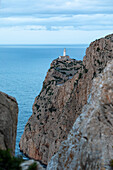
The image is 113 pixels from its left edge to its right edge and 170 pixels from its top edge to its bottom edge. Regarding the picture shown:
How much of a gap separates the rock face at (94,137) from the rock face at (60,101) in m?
21.6

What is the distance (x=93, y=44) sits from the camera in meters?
41.5

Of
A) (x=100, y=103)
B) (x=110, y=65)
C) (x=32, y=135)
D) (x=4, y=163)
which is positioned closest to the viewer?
(x=4, y=163)

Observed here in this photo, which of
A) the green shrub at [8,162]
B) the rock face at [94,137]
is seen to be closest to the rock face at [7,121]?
the green shrub at [8,162]

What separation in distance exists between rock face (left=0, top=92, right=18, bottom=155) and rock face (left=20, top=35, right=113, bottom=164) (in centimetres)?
2389

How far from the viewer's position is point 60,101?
51906 mm

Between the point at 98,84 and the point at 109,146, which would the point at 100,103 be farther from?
the point at 109,146

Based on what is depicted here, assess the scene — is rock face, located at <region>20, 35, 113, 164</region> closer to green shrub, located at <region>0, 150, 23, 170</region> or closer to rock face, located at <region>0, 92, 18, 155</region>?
rock face, located at <region>0, 92, 18, 155</region>

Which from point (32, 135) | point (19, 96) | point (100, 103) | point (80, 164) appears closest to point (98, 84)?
point (100, 103)

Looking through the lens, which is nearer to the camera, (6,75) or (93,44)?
(93,44)

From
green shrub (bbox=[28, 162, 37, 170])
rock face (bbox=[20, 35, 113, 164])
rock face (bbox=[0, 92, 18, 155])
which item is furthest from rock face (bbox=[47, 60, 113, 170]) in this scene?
rock face (bbox=[20, 35, 113, 164])

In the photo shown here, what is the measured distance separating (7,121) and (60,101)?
3878 centimetres

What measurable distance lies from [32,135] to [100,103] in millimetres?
41425

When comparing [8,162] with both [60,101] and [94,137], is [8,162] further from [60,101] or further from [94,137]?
[60,101]

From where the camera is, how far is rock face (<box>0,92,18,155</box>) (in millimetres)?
12584
